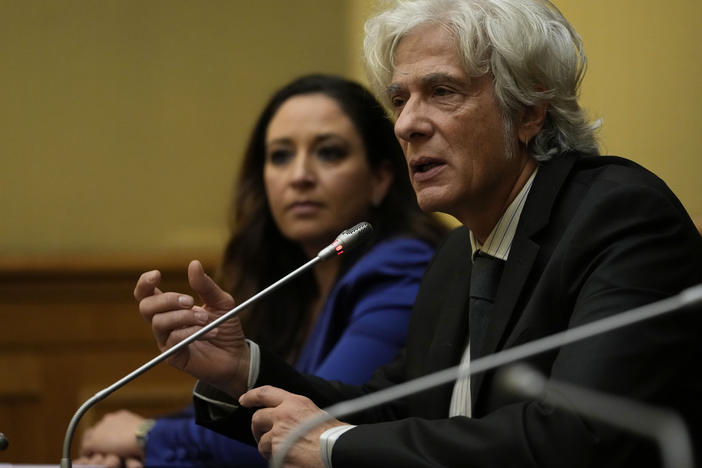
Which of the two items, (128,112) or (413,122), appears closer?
(413,122)

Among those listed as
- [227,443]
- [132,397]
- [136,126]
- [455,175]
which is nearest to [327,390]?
[455,175]

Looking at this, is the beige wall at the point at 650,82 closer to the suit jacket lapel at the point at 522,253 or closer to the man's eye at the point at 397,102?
the man's eye at the point at 397,102

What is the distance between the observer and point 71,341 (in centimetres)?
418

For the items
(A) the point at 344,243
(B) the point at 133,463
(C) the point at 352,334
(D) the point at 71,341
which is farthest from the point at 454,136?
(D) the point at 71,341

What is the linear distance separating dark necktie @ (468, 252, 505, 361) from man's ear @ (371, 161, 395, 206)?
98 centimetres

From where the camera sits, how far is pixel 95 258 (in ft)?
13.8

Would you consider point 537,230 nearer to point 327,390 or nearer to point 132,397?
point 327,390

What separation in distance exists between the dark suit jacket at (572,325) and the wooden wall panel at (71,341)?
228 centimetres

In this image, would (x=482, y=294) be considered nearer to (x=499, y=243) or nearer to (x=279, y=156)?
(x=499, y=243)

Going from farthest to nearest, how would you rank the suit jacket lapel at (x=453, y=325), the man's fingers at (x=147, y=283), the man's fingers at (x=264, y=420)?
the suit jacket lapel at (x=453, y=325), the man's fingers at (x=147, y=283), the man's fingers at (x=264, y=420)

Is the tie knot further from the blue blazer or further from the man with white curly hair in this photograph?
the blue blazer

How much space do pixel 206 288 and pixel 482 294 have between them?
0.48 meters

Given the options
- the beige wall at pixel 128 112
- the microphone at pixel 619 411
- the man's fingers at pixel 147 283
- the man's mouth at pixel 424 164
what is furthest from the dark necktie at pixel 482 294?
the beige wall at pixel 128 112

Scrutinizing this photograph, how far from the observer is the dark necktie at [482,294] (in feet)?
5.96
